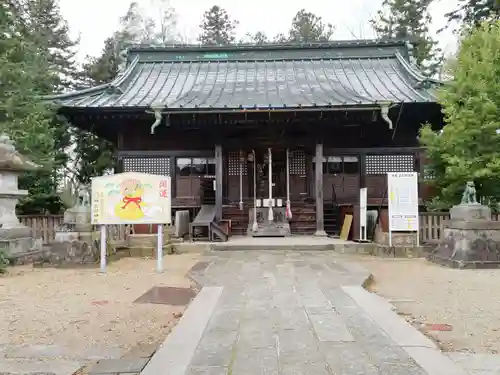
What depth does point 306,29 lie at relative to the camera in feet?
117

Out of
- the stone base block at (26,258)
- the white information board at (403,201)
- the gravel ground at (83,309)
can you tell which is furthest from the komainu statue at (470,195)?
the stone base block at (26,258)

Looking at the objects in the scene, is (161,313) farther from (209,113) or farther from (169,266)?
(209,113)

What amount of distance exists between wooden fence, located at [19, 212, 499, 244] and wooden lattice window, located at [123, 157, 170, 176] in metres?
3.93

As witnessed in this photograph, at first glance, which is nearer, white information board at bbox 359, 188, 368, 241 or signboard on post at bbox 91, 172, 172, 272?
signboard on post at bbox 91, 172, 172, 272

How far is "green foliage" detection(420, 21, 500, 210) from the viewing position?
1043 cm

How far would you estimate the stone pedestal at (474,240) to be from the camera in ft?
27.1

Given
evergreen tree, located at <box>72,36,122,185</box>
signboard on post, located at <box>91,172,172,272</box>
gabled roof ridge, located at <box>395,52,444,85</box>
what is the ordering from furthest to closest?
1. evergreen tree, located at <box>72,36,122,185</box>
2. gabled roof ridge, located at <box>395,52,444,85</box>
3. signboard on post, located at <box>91,172,172,272</box>

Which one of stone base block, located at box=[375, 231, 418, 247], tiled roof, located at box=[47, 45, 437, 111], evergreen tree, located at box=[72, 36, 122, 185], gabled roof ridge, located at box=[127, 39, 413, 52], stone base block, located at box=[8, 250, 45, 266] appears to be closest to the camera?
stone base block, located at box=[8, 250, 45, 266]

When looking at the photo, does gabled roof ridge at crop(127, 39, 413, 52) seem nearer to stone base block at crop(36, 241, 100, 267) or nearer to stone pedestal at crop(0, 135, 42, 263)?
stone pedestal at crop(0, 135, 42, 263)

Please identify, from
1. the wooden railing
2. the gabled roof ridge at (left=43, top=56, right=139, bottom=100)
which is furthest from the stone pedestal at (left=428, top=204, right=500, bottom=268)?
the gabled roof ridge at (left=43, top=56, right=139, bottom=100)

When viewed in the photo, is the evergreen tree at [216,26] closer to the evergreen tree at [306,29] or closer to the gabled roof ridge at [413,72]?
the evergreen tree at [306,29]

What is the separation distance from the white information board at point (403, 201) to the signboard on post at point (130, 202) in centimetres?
525

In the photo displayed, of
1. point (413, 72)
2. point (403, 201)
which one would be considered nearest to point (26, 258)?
point (403, 201)

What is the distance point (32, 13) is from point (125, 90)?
704 inches
